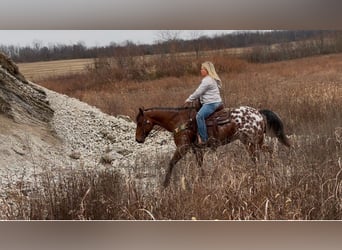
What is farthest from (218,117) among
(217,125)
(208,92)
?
(208,92)

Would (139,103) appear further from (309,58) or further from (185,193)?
(309,58)

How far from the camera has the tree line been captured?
3.53m

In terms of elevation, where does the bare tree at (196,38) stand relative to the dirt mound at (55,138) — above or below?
above

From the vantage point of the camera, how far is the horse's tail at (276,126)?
3598mm

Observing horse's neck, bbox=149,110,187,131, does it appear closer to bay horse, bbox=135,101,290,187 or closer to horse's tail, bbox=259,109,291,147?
bay horse, bbox=135,101,290,187

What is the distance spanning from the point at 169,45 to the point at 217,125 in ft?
1.77

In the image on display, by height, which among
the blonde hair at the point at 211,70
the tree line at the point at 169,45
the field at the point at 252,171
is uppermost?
the tree line at the point at 169,45

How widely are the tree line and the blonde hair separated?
0.28ft

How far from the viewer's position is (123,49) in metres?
3.60

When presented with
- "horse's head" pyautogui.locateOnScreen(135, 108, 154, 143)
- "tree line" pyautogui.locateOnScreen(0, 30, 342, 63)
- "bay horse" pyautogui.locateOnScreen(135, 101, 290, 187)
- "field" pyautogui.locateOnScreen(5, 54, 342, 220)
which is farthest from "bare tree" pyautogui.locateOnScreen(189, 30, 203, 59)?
"horse's head" pyautogui.locateOnScreen(135, 108, 154, 143)

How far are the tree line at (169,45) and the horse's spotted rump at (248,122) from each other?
384 mm

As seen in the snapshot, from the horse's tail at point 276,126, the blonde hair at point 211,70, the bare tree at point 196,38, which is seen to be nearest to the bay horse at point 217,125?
→ the horse's tail at point 276,126

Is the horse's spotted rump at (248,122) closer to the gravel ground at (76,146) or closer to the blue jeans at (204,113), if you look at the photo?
the blue jeans at (204,113)
